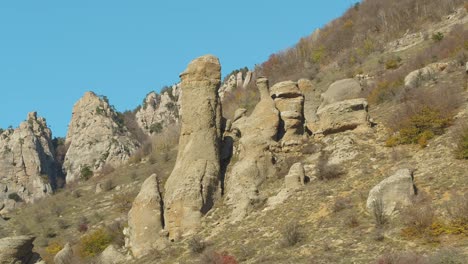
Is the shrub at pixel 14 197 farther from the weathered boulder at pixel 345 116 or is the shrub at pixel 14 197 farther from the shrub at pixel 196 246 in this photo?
the shrub at pixel 196 246

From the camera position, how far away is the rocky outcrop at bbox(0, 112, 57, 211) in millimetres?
77562

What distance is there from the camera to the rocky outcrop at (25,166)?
77.6m

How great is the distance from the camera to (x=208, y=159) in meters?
26.8

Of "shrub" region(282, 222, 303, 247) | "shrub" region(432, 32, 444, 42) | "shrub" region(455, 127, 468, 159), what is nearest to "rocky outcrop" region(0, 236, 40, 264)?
"shrub" region(282, 222, 303, 247)

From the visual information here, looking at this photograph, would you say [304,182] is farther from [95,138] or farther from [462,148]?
[95,138]

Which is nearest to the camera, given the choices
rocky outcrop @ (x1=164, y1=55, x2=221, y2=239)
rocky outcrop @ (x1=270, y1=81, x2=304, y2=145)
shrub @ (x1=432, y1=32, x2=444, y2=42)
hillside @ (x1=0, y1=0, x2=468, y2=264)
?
hillside @ (x1=0, y1=0, x2=468, y2=264)

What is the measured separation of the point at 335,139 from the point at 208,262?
10.0 m

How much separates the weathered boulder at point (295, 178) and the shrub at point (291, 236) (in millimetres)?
4189

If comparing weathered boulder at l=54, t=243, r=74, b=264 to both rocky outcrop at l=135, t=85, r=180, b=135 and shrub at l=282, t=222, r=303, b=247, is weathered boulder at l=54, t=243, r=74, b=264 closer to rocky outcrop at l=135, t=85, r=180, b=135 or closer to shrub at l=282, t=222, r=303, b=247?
shrub at l=282, t=222, r=303, b=247

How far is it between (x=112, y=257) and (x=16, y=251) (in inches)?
187

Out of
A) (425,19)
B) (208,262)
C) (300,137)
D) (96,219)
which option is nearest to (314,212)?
(208,262)

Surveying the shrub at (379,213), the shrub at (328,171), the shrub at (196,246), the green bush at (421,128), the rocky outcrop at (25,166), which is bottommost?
the shrub at (379,213)

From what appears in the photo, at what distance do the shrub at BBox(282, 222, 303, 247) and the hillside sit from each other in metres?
0.04

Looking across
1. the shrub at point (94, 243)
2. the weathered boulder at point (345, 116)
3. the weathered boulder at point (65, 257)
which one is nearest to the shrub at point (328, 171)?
the weathered boulder at point (345, 116)
